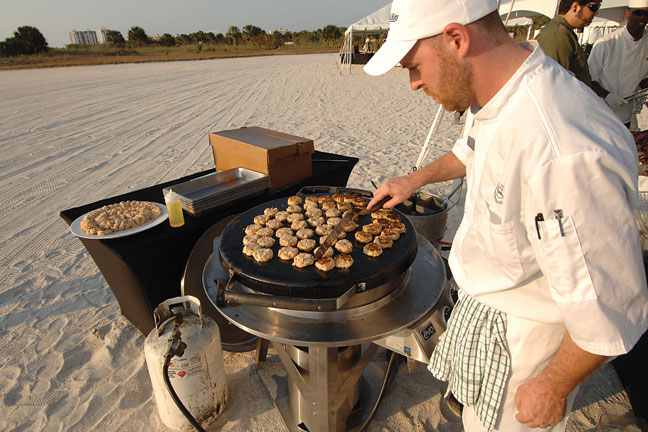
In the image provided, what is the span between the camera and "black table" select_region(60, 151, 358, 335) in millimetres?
2430

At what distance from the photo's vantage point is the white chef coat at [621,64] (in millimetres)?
4965

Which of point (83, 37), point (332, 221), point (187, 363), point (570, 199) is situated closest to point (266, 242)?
point (332, 221)

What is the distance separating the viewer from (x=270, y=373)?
289cm

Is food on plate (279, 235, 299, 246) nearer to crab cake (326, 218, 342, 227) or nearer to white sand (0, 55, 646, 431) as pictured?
crab cake (326, 218, 342, 227)

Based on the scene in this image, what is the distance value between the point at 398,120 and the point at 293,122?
2990 millimetres

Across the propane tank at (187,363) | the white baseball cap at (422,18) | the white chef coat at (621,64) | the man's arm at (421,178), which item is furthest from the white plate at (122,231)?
the white chef coat at (621,64)

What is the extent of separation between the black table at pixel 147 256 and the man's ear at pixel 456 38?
2108 millimetres

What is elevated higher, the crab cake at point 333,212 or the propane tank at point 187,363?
the crab cake at point 333,212

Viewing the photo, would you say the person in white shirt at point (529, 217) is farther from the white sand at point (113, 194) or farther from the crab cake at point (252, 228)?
the white sand at point (113, 194)

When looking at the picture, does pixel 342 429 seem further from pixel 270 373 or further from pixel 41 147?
pixel 41 147

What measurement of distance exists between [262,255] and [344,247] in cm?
43

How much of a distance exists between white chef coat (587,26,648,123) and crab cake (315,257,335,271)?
5.42 metres

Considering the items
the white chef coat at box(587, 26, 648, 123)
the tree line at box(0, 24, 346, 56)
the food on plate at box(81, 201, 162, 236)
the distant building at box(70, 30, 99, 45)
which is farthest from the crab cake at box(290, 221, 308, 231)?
the distant building at box(70, 30, 99, 45)

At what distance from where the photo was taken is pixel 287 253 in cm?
190
